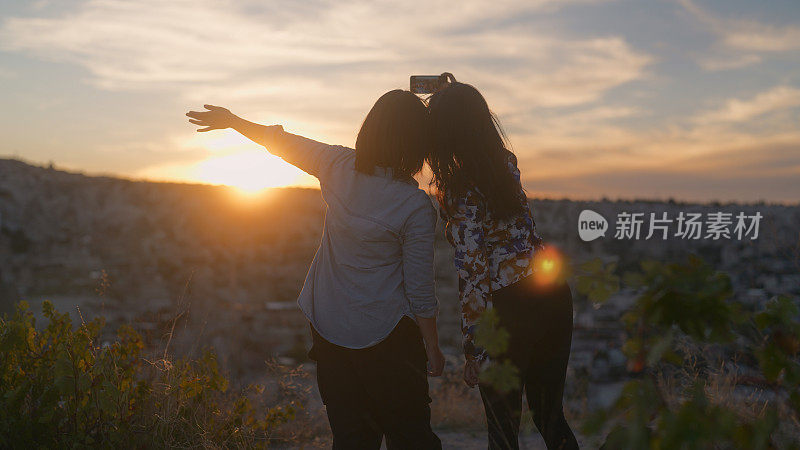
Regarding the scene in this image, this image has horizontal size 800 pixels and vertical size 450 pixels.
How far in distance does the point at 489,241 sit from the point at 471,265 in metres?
0.15

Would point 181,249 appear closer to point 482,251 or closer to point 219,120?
point 219,120

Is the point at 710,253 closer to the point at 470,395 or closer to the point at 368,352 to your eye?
the point at 470,395

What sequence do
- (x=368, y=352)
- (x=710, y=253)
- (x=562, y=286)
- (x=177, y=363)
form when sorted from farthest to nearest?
(x=710, y=253) → (x=177, y=363) → (x=562, y=286) → (x=368, y=352)

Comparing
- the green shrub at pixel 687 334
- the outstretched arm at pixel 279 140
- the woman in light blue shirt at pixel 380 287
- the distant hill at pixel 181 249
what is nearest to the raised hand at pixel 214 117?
the outstretched arm at pixel 279 140

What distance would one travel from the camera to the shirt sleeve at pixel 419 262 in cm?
245

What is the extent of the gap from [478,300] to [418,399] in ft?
1.47

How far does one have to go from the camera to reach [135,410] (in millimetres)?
3797

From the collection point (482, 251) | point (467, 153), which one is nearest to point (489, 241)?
point (482, 251)

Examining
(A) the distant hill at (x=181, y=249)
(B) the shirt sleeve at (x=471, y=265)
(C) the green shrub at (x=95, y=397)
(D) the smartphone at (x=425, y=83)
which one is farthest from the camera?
(A) the distant hill at (x=181, y=249)

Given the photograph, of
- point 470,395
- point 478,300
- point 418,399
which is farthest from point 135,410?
point 470,395

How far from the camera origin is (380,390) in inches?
100.0

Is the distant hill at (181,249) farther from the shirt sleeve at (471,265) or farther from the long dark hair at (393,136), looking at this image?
the long dark hair at (393,136)

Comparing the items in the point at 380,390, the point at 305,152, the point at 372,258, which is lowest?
the point at 380,390

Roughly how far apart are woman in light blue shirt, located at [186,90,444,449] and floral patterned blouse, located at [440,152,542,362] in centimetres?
16
